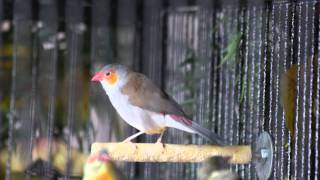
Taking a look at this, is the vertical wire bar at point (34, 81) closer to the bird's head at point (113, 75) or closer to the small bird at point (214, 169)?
the bird's head at point (113, 75)

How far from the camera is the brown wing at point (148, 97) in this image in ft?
4.33

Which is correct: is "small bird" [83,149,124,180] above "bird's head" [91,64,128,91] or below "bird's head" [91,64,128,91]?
below

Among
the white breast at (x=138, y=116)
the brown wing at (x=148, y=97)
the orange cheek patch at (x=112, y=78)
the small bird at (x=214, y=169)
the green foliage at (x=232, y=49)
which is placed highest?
the green foliage at (x=232, y=49)

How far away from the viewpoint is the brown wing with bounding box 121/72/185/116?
132cm

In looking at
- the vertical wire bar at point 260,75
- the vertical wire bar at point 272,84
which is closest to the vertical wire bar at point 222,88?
the vertical wire bar at point 260,75

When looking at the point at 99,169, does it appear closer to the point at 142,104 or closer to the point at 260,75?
the point at 142,104

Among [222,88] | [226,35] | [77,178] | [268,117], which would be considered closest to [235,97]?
[222,88]

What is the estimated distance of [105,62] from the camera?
92.5 inches

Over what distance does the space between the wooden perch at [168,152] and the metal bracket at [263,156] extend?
51 mm

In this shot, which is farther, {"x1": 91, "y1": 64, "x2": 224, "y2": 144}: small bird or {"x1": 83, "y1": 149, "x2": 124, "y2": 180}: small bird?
{"x1": 91, "y1": 64, "x2": 224, "y2": 144}: small bird

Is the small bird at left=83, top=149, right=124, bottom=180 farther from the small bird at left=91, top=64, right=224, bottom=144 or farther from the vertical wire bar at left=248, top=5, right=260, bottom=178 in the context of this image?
the vertical wire bar at left=248, top=5, right=260, bottom=178

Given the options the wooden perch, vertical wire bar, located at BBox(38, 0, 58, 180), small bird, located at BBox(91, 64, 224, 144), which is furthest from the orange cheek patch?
vertical wire bar, located at BBox(38, 0, 58, 180)

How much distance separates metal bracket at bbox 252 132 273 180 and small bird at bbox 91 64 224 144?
3.7 inches

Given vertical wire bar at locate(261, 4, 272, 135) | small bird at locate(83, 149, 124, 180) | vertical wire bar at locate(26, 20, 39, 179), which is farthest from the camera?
vertical wire bar at locate(26, 20, 39, 179)
